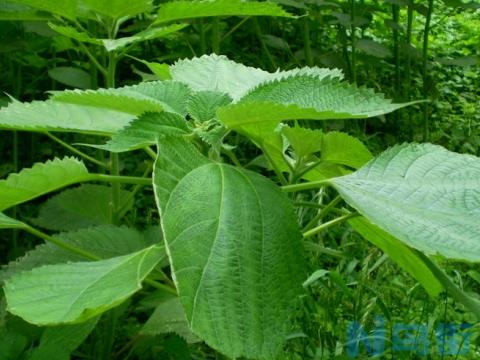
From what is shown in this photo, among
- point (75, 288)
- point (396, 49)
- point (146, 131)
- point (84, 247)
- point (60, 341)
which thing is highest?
point (146, 131)

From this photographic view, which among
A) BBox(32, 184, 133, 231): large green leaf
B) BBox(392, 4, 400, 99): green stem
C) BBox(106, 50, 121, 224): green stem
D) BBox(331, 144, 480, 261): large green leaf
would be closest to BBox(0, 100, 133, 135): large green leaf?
BBox(331, 144, 480, 261): large green leaf

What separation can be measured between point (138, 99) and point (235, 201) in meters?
0.16

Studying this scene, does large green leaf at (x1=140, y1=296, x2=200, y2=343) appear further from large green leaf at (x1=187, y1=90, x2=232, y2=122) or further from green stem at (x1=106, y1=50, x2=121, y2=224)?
large green leaf at (x1=187, y1=90, x2=232, y2=122)

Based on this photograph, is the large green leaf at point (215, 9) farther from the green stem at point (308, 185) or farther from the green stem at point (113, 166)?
the green stem at point (308, 185)

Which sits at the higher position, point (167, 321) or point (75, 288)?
point (75, 288)

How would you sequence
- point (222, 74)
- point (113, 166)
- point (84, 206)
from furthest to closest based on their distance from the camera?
point (84, 206) < point (113, 166) < point (222, 74)

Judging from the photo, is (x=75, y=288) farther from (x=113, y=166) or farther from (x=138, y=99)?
(x=113, y=166)

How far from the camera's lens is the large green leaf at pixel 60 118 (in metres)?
0.77

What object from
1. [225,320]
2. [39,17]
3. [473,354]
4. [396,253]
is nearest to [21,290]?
[225,320]

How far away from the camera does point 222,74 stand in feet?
3.26

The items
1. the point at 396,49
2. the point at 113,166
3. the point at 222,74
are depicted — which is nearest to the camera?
the point at 222,74

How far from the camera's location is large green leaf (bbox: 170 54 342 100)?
96cm

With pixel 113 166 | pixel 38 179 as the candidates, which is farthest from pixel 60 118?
pixel 113 166

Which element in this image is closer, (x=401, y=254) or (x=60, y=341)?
(x=401, y=254)
